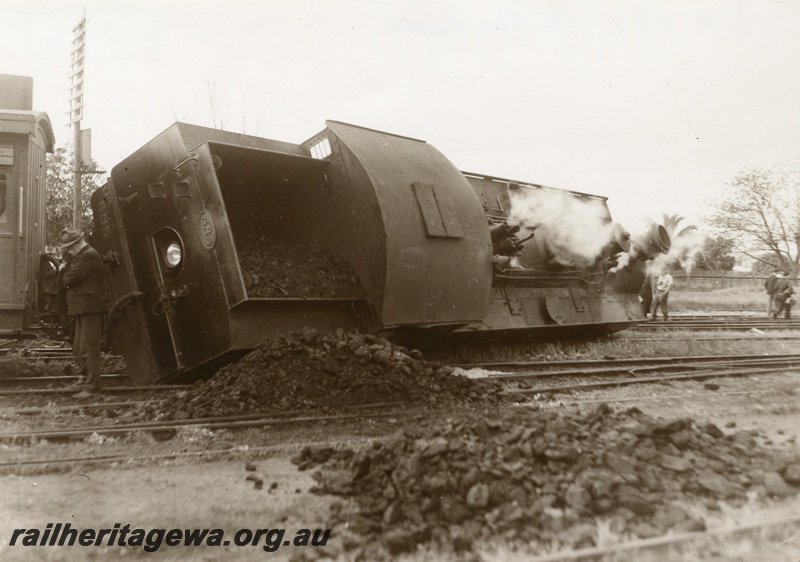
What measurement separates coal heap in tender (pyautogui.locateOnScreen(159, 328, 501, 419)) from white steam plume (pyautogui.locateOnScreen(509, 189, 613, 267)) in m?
5.02

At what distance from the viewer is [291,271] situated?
664 cm

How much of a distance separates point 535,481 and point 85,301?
16.2ft

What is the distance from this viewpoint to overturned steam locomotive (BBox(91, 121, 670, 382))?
5.89 meters

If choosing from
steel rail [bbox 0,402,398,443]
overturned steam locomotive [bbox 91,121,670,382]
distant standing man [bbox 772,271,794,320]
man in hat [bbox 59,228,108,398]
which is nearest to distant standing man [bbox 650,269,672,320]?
distant standing man [bbox 772,271,794,320]

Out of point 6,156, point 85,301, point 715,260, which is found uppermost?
point 715,260

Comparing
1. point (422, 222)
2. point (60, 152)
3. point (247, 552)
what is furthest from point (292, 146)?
point (60, 152)

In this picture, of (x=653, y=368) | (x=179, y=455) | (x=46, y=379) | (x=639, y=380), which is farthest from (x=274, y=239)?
(x=653, y=368)

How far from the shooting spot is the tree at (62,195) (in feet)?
64.6

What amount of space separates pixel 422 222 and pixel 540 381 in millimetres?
2302

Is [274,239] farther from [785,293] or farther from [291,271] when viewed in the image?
[785,293]

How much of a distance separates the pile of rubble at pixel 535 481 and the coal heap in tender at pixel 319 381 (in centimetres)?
144

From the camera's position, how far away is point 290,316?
6.14 meters

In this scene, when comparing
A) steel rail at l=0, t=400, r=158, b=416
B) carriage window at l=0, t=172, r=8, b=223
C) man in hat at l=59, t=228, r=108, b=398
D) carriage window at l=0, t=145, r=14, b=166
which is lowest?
steel rail at l=0, t=400, r=158, b=416

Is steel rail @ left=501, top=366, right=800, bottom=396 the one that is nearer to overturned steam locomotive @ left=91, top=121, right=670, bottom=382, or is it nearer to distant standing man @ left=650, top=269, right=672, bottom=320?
overturned steam locomotive @ left=91, top=121, right=670, bottom=382
